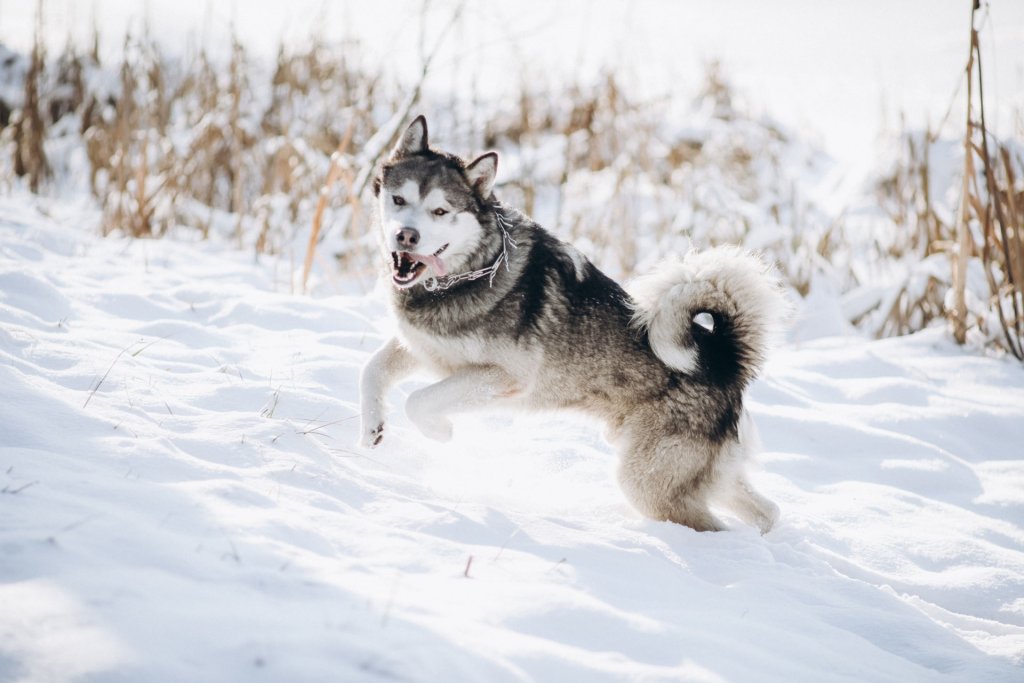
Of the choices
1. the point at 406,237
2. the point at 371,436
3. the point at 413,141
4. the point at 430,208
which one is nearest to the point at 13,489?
the point at 371,436

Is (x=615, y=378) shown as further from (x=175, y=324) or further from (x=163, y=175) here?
(x=163, y=175)

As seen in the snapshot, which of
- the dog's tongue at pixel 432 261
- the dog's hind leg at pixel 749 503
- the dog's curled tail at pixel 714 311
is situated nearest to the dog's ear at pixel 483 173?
the dog's tongue at pixel 432 261

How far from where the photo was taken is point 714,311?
112 inches

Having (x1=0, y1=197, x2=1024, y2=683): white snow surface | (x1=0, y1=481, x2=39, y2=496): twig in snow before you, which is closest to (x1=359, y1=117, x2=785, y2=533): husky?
(x1=0, y1=197, x2=1024, y2=683): white snow surface

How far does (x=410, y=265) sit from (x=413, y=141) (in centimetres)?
68

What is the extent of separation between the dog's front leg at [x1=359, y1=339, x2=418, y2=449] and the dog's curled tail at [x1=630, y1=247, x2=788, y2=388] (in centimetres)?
104

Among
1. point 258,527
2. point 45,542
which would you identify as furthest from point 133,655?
point 258,527

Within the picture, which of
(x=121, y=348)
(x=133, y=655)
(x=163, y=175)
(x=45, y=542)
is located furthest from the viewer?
(x=163, y=175)

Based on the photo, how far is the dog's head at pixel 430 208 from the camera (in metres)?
2.83

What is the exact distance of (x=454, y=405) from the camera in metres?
2.93

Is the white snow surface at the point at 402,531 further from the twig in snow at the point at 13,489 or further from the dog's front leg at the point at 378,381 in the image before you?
the dog's front leg at the point at 378,381

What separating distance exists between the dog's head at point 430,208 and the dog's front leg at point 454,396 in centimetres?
44

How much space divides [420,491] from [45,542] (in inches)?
47.5

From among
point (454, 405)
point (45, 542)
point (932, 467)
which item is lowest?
point (932, 467)
